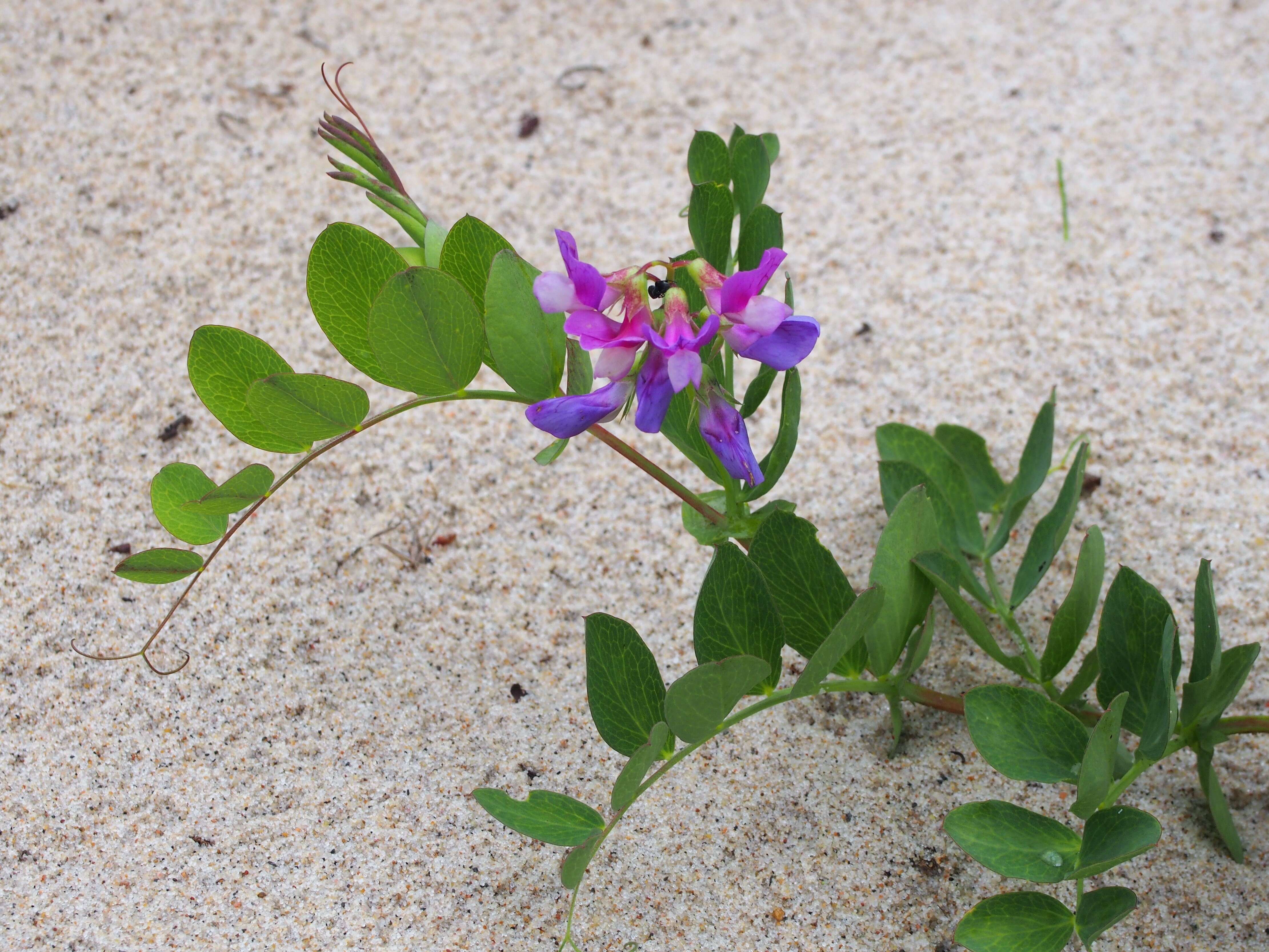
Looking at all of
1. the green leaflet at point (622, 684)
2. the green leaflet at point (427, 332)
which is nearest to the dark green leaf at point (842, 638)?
the green leaflet at point (622, 684)

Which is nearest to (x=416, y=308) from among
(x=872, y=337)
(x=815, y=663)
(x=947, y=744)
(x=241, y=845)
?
(x=815, y=663)

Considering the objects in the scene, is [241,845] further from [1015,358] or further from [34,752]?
[1015,358]

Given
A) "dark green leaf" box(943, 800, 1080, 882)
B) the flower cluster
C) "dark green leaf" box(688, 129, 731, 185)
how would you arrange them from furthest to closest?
"dark green leaf" box(688, 129, 731, 185), "dark green leaf" box(943, 800, 1080, 882), the flower cluster

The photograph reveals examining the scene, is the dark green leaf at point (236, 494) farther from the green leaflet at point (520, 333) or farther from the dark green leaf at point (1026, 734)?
the dark green leaf at point (1026, 734)

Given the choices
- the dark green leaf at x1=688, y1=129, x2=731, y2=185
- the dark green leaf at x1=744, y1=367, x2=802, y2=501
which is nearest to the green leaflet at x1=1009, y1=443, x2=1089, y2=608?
the dark green leaf at x1=744, y1=367, x2=802, y2=501

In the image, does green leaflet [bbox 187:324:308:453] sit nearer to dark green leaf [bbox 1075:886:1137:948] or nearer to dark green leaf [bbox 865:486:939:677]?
dark green leaf [bbox 865:486:939:677]
